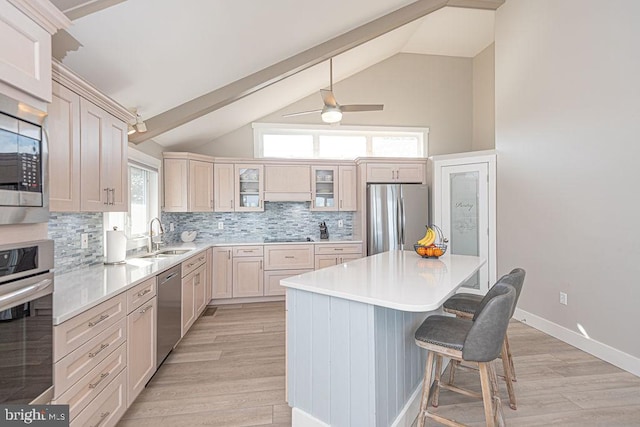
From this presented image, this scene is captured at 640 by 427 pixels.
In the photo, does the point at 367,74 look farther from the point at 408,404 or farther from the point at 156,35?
the point at 408,404

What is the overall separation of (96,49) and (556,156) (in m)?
4.22

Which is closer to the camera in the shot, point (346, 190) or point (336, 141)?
point (346, 190)

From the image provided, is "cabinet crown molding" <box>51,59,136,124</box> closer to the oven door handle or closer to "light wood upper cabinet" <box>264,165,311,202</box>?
the oven door handle

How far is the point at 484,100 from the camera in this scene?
5387 mm

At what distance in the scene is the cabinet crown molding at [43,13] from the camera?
1.13m

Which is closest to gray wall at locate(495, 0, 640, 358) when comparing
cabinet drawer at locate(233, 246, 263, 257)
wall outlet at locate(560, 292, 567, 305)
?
wall outlet at locate(560, 292, 567, 305)

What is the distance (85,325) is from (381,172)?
4.08m

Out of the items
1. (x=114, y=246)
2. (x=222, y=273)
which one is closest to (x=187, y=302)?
(x=114, y=246)

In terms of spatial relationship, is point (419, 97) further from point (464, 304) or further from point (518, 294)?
point (518, 294)

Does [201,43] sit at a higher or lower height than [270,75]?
lower

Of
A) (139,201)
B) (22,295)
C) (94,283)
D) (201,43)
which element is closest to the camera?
(22,295)

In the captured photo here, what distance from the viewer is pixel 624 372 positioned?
2.46 m

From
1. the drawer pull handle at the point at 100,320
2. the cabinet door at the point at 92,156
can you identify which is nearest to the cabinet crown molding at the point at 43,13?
the cabinet door at the point at 92,156

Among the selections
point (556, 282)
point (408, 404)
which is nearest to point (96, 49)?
point (408, 404)
